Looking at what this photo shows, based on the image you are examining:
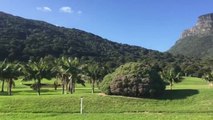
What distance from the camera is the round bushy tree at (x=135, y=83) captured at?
190 ft

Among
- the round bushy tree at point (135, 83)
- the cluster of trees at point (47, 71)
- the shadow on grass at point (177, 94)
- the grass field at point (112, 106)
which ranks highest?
the cluster of trees at point (47, 71)

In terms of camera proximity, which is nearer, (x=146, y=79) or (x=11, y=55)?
(x=146, y=79)

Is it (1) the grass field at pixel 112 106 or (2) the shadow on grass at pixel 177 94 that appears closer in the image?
(1) the grass field at pixel 112 106

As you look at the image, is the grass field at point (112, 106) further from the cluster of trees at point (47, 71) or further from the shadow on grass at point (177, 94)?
the cluster of trees at point (47, 71)

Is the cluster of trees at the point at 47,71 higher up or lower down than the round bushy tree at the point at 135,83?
higher up

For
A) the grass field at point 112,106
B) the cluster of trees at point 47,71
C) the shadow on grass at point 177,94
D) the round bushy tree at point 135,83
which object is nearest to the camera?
the grass field at point 112,106

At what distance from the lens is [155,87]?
191 feet

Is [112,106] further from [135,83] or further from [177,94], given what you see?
[177,94]

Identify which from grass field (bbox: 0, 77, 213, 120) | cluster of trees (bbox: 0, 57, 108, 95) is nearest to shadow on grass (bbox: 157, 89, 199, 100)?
grass field (bbox: 0, 77, 213, 120)

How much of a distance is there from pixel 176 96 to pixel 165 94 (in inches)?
87.6

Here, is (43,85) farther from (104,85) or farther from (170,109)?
(170,109)

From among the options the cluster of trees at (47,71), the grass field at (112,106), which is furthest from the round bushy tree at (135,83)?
the cluster of trees at (47,71)

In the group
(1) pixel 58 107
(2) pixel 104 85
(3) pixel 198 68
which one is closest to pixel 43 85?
(2) pixel 104 85

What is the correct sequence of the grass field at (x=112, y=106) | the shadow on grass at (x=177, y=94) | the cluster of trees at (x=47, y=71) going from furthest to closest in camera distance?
the cluster of trees at (x=47, y=71)
the shadow on grass at (x=177, y=94)
the grass field at (x=112, y=106)
